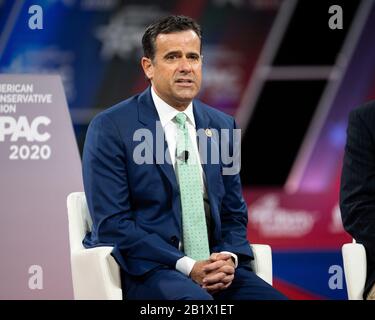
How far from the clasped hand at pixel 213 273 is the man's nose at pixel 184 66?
31.0 inches

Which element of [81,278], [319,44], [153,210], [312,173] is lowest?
[81,278]

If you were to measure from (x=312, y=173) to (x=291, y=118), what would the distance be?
0.36 m

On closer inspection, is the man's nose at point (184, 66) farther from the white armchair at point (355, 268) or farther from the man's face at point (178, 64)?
the white armchair at point (355, 268)

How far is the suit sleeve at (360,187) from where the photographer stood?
335 centimetres

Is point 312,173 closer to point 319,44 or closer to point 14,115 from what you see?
point 319,44

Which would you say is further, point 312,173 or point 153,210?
point 312,173

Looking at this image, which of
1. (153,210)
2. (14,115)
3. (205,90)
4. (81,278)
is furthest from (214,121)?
(14,115)

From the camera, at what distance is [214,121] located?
12.2 feet

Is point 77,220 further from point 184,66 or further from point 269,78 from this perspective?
point 269,78

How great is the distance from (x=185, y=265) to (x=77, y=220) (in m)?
0.55

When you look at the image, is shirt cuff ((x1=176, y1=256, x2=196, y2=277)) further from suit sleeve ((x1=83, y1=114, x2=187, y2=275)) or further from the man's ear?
the man's ear

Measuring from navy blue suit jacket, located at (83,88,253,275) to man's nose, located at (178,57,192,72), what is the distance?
0.22 metres

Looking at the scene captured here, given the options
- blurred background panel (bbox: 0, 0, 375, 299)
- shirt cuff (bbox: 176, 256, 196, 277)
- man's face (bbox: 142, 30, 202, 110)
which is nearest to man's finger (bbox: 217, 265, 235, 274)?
shirt cuff (bbox: 176, 256, 196, 277)

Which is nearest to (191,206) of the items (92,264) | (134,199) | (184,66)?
(134,199)
